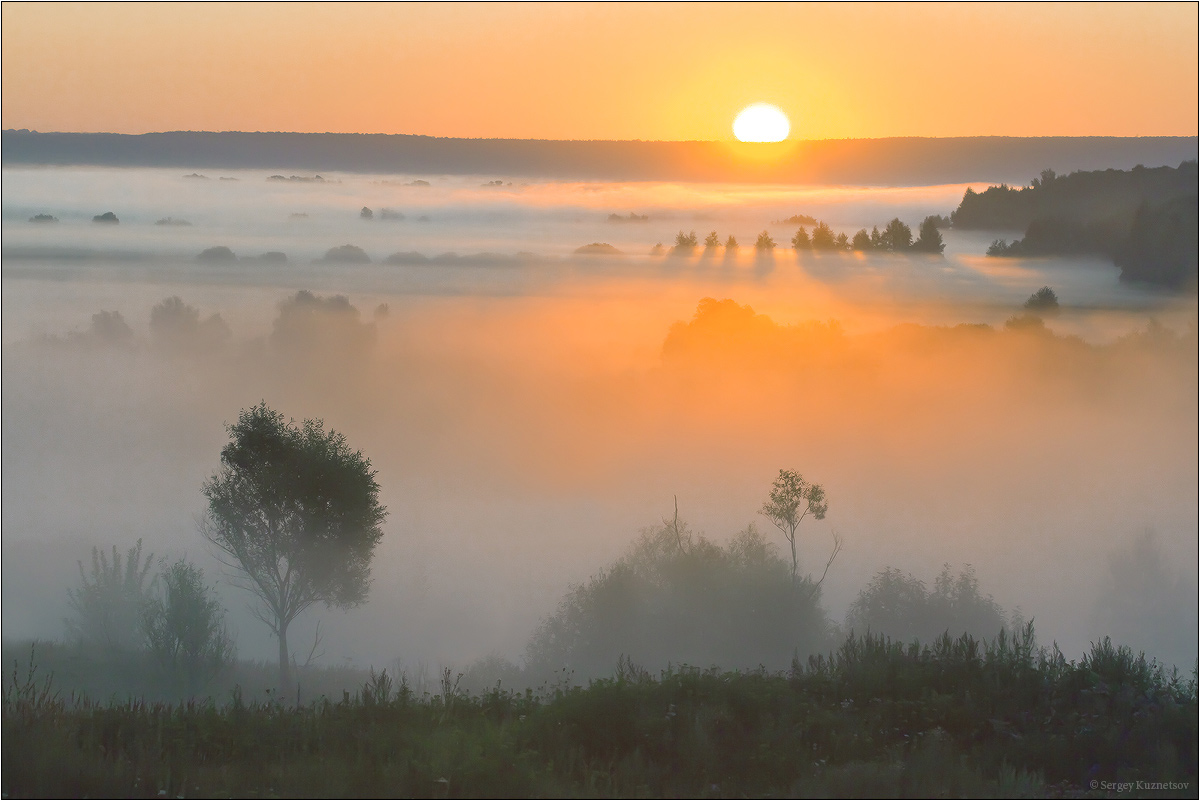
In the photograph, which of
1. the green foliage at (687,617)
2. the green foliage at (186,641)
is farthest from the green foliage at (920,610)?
the green foliage at (186,641)

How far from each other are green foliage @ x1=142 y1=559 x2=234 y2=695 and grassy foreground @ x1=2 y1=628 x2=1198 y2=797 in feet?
103

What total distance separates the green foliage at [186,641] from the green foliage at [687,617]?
19.5 metres

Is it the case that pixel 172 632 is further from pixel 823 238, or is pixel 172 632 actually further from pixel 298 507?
pixel 823 238

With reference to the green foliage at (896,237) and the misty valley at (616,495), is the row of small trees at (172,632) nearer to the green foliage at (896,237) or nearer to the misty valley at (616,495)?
the misty valley at (616,495)

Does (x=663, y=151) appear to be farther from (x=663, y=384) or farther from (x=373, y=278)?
(x=373, y=278)

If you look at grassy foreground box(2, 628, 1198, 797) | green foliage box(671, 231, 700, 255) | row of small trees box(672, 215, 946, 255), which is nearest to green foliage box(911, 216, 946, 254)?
row of small trees box(672, 215, 946, 255)

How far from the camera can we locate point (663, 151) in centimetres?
9325

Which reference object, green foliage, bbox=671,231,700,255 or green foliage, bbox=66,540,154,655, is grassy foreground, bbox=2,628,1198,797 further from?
green foliage, bbox=671,231,700,255

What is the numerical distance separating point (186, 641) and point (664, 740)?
3711cm

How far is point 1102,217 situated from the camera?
98500 mm

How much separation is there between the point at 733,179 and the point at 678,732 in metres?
108

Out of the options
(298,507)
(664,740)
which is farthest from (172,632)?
(664,740)

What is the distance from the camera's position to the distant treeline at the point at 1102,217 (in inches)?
3612

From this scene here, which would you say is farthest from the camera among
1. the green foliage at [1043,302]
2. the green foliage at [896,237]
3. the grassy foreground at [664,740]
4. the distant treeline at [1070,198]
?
the green foliage at [1043,302]
